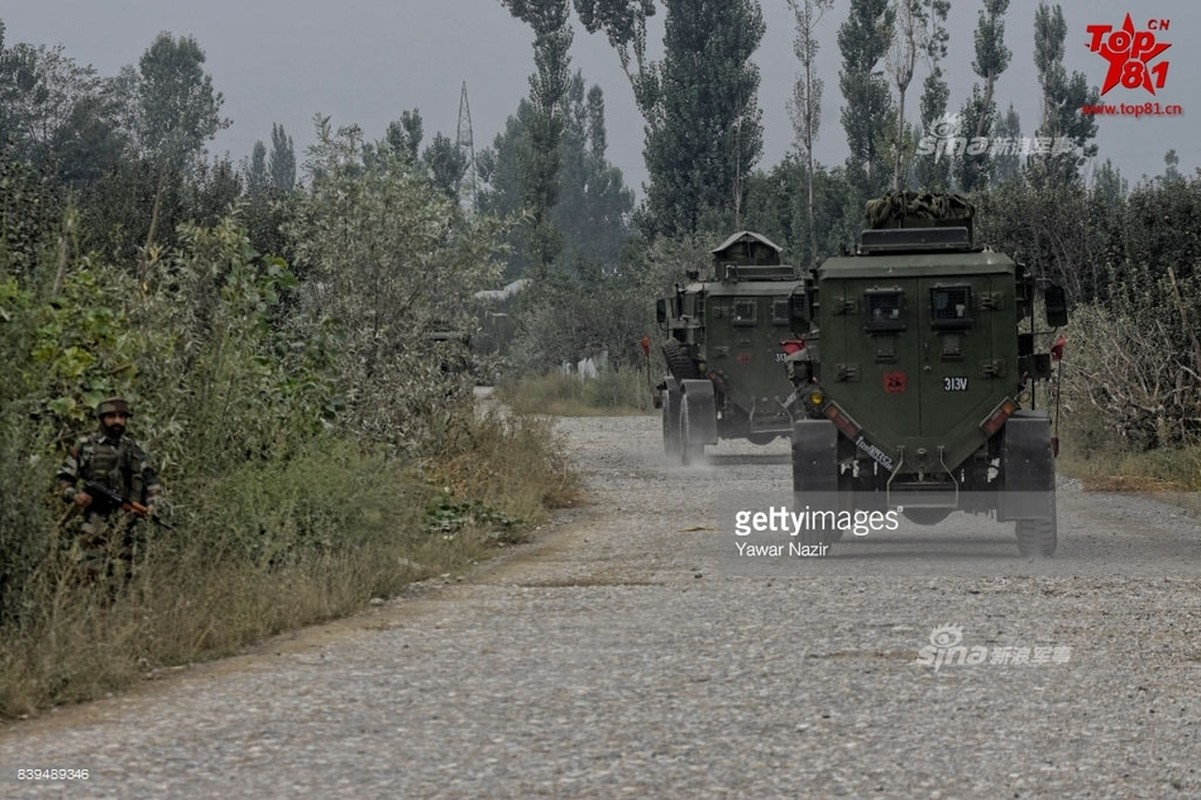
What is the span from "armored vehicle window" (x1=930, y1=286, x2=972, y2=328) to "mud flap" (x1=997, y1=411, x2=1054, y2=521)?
983 millimetres

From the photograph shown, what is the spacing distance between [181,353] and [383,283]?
19.2 ft

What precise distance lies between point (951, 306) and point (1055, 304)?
2.74 ft

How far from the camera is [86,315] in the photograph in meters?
13.5

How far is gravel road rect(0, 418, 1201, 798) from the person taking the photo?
322 inches

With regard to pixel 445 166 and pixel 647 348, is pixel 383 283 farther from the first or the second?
pixel 445 166

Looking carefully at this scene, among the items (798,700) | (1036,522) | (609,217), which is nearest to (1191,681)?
(798,700)

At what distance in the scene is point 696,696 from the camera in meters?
10.0

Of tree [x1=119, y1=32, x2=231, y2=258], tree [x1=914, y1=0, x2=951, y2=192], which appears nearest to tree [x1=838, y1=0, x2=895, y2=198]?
tree [x1=914, y1=0, x2=951, y2=192]

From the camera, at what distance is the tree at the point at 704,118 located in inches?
2569

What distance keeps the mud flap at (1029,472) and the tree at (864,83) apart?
166ft

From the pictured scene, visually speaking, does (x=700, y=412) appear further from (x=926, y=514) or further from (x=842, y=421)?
(x=842, y=421)

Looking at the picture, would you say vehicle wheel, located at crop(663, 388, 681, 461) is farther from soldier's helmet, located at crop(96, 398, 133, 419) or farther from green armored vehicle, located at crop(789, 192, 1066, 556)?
soldier's helmet, located at crop(96, 398, 133, 419)
